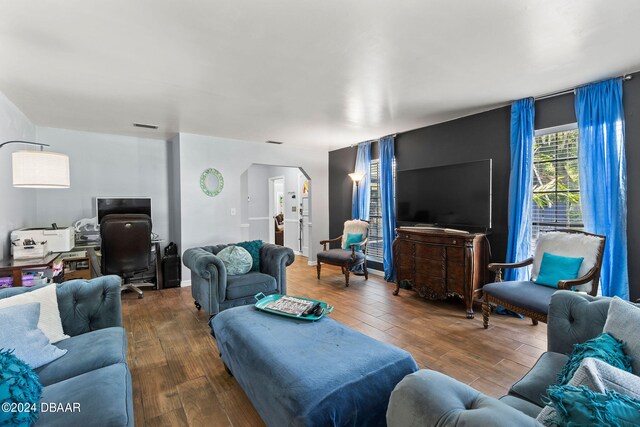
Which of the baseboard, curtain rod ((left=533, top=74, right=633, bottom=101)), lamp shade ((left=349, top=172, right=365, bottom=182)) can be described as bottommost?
the baseboard

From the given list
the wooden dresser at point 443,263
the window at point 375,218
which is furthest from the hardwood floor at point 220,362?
the window at point 375,218

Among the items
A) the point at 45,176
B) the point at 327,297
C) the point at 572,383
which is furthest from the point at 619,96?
the point at 45,176

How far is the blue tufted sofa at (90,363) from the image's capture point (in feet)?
3.94

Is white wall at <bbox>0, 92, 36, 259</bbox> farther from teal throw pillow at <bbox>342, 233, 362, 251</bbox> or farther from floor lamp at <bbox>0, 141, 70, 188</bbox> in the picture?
teal throw pillow at <bbox>342, 233, 362, 251</bbox>

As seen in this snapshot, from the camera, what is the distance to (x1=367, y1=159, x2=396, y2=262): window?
18.0ft

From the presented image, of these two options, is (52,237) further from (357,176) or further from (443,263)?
(443,263)

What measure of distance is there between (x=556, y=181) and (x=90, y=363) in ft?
14.2

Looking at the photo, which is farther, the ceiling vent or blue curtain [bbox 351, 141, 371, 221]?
blue curtain [bbox 351, 141, 371, 221]

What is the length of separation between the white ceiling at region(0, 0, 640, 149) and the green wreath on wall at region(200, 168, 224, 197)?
1295 millimetres

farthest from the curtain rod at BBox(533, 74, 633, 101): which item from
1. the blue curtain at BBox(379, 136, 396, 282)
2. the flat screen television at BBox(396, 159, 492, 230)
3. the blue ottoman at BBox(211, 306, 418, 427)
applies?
the blue ottoman at BBox(211, 306, 418, 427)

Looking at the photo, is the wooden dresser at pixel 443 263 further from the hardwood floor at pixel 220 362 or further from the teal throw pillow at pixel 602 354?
the teal throw pillow at pixel 602 354

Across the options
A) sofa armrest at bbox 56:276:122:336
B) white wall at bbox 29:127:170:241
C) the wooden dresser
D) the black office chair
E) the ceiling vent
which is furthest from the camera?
white wall at bbox 29:127:170:241

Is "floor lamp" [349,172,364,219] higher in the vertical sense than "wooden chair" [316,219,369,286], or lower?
higher

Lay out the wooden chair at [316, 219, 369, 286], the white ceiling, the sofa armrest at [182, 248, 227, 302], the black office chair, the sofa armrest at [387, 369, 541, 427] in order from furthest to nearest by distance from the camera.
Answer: the wooden chair at [316, 219, 369, 286]
the black office chair
the sofa armrest at [182, 248, 227, 302]
the white ceiling
the sofa armrest at [387, 369, 541, 427]
